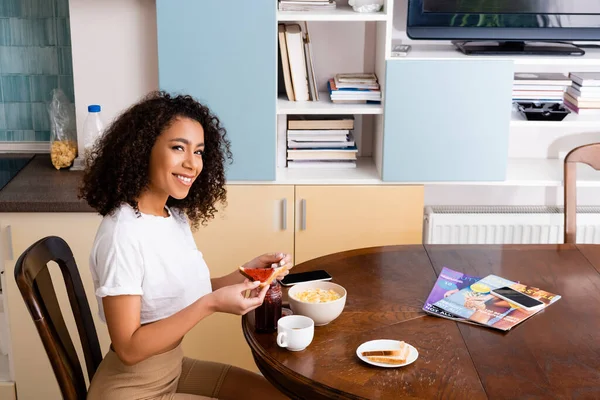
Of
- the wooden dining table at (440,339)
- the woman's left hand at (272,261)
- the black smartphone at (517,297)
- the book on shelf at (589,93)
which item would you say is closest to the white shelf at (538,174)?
the book on shelf at (589,93)

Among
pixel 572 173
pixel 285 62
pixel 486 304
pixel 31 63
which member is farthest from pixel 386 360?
pixel 31 63

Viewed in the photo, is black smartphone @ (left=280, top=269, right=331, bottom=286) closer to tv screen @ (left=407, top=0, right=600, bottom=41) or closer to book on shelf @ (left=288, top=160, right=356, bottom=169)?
book on shelf @ (left=288, top=160, right=356, bottom=169)

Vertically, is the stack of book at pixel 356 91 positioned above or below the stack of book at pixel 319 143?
above

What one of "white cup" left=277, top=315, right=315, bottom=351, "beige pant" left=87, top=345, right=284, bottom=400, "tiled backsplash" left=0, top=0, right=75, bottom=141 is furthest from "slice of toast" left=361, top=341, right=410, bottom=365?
"tiled backsplash" left=0, top=0, right=75, bottom=141

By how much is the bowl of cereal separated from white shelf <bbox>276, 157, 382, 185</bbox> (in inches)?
39.7

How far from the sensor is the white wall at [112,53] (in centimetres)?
303

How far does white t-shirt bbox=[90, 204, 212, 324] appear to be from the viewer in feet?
5.99

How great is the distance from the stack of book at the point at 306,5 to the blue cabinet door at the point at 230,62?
9 cm

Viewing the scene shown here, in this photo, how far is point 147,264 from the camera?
1885mm

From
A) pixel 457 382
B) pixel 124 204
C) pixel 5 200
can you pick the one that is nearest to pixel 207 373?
pixel 124 204

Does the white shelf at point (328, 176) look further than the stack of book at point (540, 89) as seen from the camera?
No

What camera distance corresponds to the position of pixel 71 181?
301 centimetres

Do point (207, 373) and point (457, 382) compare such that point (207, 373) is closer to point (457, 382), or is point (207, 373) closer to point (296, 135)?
point (457, 382)

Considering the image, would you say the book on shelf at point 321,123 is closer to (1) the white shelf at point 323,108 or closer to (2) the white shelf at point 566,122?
(1) the white shelf at point 323,108
